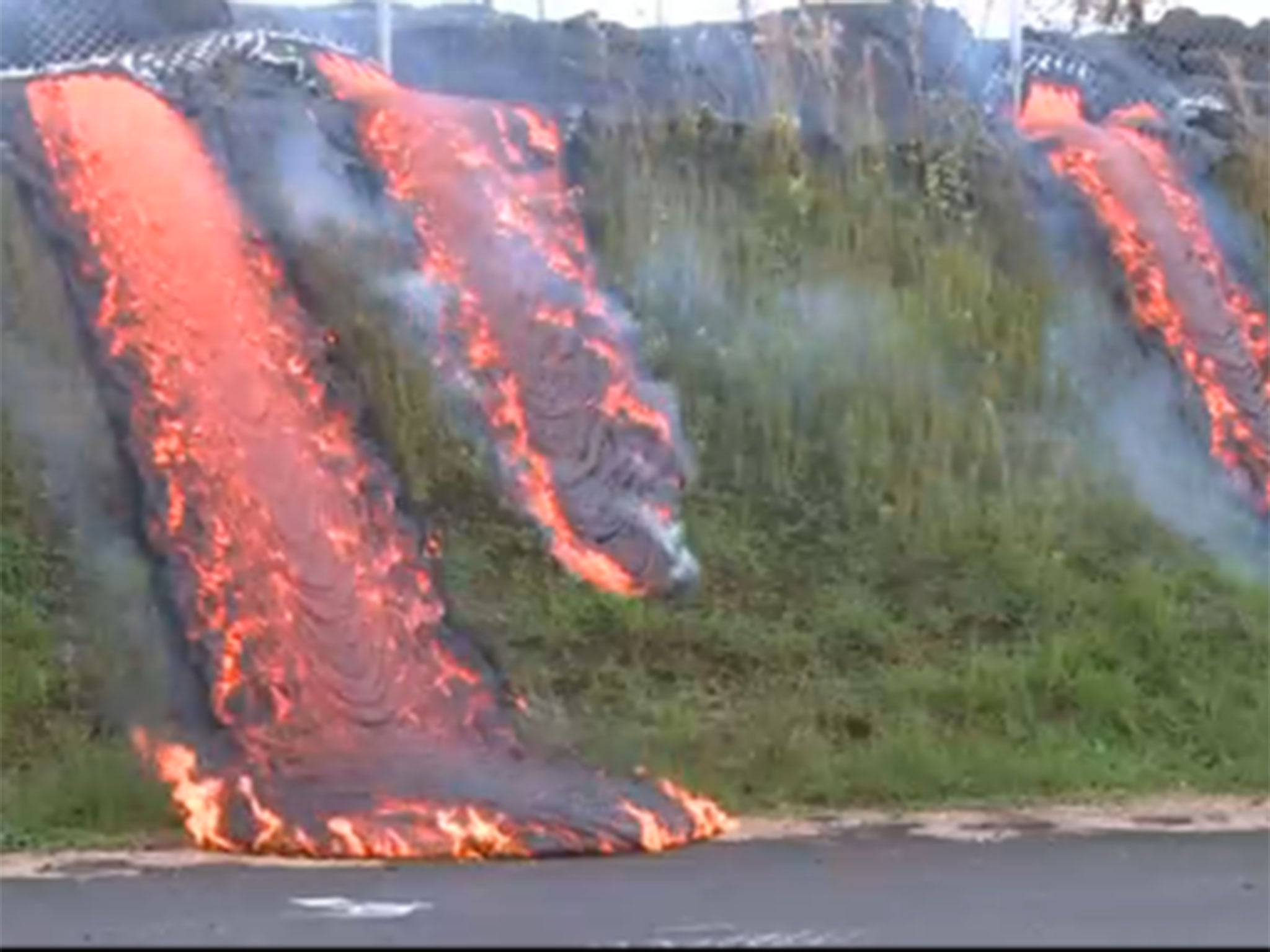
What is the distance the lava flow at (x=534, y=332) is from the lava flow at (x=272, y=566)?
1.05 meters

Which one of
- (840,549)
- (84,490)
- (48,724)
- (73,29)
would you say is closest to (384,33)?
(73,29)

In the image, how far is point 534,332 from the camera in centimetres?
1434

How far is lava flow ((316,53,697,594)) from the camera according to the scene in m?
13.7

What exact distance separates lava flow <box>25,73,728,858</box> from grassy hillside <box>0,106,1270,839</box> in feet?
1.46

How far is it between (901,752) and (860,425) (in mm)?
3057

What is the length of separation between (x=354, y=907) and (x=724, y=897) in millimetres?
1238

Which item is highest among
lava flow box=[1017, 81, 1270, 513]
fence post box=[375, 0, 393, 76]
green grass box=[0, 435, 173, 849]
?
fence post box=[375, 0, 393, 76]

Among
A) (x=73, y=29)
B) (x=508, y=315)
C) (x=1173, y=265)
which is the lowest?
(x=1173, y=265)

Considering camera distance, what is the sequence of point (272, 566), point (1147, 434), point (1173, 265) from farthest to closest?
point (1173, 265)
point (1147, 434)
point (272, 566)

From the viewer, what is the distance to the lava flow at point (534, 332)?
44.9 ft

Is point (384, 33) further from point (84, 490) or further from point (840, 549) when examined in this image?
point (840, 549)

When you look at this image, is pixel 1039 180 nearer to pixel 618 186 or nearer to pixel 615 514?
pixel 618 186

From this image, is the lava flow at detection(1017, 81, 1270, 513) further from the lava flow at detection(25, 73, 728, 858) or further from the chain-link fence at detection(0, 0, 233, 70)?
the chain-link fence at detection(0, 0, 233, 70)

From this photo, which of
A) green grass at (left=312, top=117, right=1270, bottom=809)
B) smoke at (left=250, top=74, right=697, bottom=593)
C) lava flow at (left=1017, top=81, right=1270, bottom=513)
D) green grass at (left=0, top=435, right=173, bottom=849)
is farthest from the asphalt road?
lava flow at (left=1017, top=81, right=1270, bottom=513)
